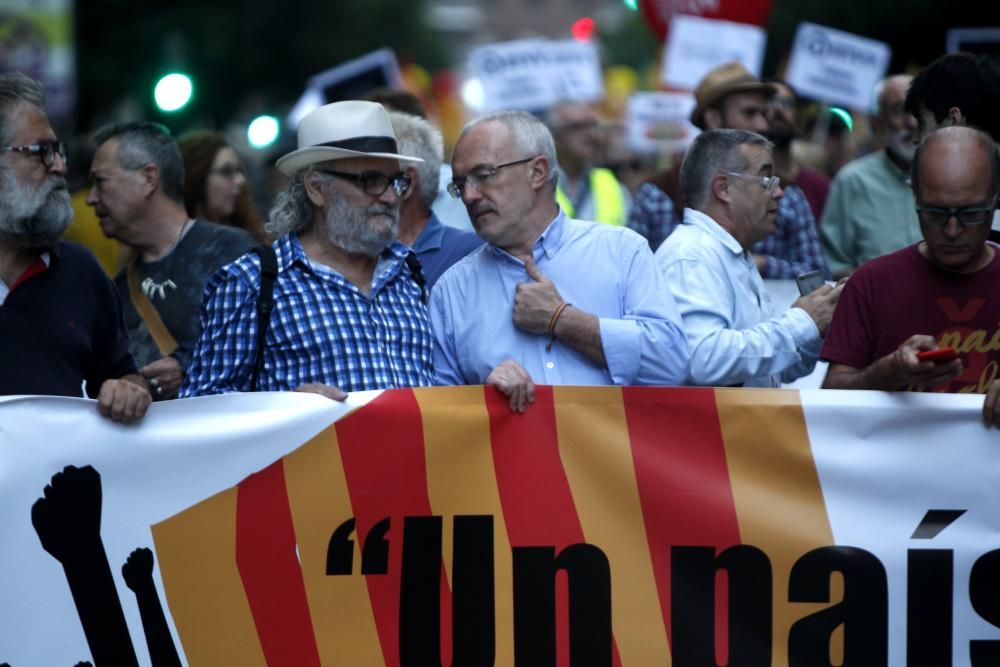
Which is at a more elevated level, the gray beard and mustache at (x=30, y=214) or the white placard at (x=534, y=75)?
the white placard at (x=534, y=75)

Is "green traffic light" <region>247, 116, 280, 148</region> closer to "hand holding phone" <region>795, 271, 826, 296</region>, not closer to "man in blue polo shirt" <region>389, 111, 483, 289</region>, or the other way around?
"man in blue polo shirt" <region>389, 111, 483, 289</region>

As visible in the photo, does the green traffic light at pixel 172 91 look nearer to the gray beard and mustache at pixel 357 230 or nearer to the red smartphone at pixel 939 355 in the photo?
the gray beard and mustache at pixel 357 230

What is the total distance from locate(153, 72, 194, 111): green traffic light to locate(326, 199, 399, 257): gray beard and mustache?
149 inches

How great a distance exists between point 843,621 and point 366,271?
Answer: 179 cm

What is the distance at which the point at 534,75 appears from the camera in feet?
41.4

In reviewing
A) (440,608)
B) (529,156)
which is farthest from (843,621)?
(529,156)

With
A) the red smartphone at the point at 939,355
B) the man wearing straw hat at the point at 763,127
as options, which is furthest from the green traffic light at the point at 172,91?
the red smartphone at the point at 939,355

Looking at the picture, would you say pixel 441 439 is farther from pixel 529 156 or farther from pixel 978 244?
pixel 978 244

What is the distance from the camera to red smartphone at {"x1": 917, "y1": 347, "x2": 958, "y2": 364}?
14.5 ft

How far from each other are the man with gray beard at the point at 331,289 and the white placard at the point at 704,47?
639 cm

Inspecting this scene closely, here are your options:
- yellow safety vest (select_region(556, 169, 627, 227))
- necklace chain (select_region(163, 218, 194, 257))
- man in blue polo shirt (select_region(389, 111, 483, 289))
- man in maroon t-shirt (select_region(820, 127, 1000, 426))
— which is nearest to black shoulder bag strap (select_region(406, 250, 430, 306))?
man in blue polo shirt (select_region(389, 111, 483, 289))

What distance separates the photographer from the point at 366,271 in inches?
206

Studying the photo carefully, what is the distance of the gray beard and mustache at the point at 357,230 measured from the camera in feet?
16.8

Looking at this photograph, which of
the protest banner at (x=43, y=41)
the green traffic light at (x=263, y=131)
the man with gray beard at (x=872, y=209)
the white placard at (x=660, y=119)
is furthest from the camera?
the protest banner at (x=43, y=41)
